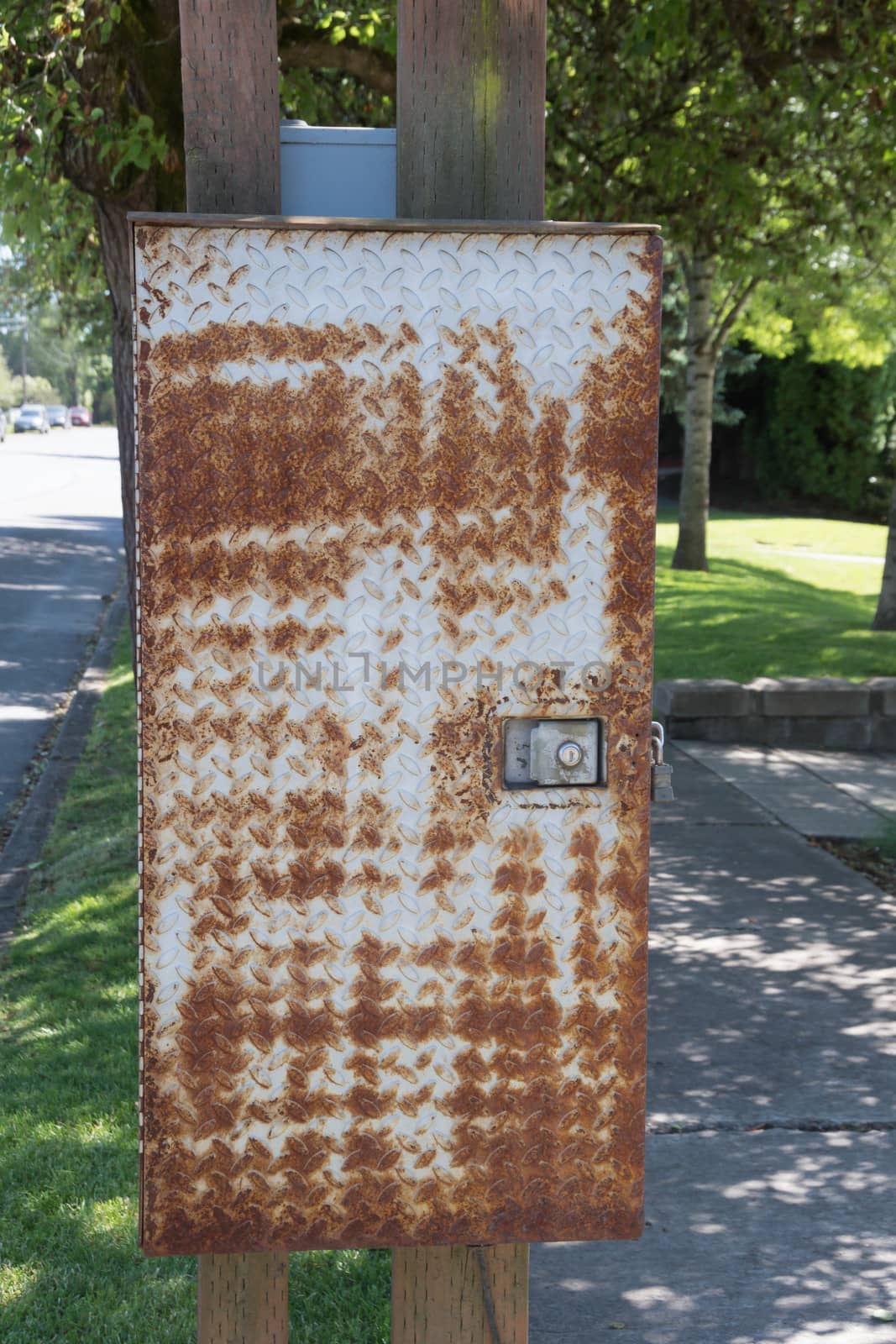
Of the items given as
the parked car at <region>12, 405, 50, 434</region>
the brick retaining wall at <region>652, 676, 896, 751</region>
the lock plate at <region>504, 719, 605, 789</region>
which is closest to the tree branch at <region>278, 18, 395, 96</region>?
the brick retaining wall at <region>652, 676, 896, 751</region>

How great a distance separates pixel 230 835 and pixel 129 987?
3.64 m

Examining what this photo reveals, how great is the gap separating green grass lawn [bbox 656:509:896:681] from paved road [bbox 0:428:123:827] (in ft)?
15.3

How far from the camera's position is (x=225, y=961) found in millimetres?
1754

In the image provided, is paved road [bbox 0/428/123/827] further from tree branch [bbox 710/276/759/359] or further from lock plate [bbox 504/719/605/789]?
tree branch [bbox 710/276/759/359]

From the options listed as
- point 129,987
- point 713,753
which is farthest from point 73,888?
point 713,753

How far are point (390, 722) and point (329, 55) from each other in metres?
5.45

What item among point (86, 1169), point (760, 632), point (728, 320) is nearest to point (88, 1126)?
point (86, 1169)

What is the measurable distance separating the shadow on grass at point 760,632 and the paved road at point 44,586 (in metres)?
4.65

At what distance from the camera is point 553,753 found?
5.80 feet

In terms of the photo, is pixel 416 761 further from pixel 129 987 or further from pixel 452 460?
pixel 129 987

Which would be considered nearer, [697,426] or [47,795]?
[47,795]

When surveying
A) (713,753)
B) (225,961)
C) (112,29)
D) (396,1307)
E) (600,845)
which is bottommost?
(713,753)

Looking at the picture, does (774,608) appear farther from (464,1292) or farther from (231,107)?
(231,107)

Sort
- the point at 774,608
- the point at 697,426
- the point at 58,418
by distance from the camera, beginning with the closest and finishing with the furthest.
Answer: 1. the point at 774,608
2. the point at 697,426
3. the point at 58,418
